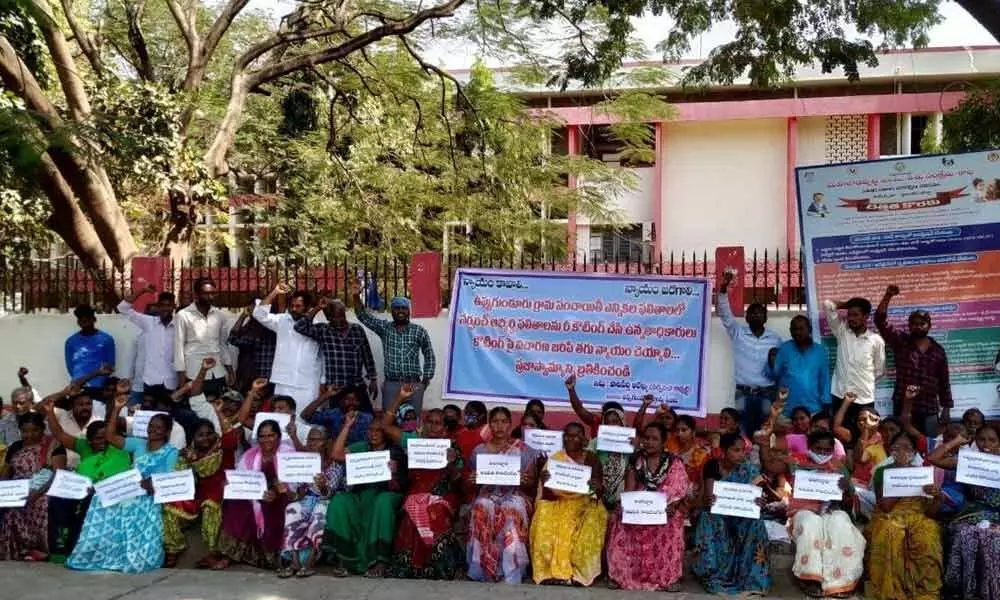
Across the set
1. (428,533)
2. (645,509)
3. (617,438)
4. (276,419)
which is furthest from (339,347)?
(645,509)

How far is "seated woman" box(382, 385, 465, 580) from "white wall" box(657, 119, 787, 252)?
48.6ft

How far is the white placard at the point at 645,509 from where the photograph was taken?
6.19 meters

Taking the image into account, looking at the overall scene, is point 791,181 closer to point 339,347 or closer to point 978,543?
point 339,347

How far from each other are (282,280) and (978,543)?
6.44 metres

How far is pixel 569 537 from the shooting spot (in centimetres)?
640

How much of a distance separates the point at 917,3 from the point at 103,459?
26.7 ft

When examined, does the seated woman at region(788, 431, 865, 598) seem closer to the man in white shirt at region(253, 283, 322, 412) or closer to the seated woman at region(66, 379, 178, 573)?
the man in white shirt at region(253, 283, 322, 412)

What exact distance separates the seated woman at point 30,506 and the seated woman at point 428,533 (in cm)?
266

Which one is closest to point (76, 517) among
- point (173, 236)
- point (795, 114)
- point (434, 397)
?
point (434, 397)

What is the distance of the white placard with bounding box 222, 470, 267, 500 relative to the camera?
263 inches

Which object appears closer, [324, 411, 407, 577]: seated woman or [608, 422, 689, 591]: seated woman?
[608, 422, 689, 591]: seated woman

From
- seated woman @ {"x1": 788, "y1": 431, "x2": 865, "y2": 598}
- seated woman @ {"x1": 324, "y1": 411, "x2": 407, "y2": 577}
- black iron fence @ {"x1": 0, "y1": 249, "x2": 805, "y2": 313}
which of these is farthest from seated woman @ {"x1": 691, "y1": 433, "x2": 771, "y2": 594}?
black iron fence @ {"x1": 0, "y1": 249, "x2": 805, "y2": 313}

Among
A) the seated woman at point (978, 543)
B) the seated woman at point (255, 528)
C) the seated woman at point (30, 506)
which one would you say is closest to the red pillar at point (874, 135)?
the seated woman at point (978, 543)

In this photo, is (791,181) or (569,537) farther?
(791,181)
